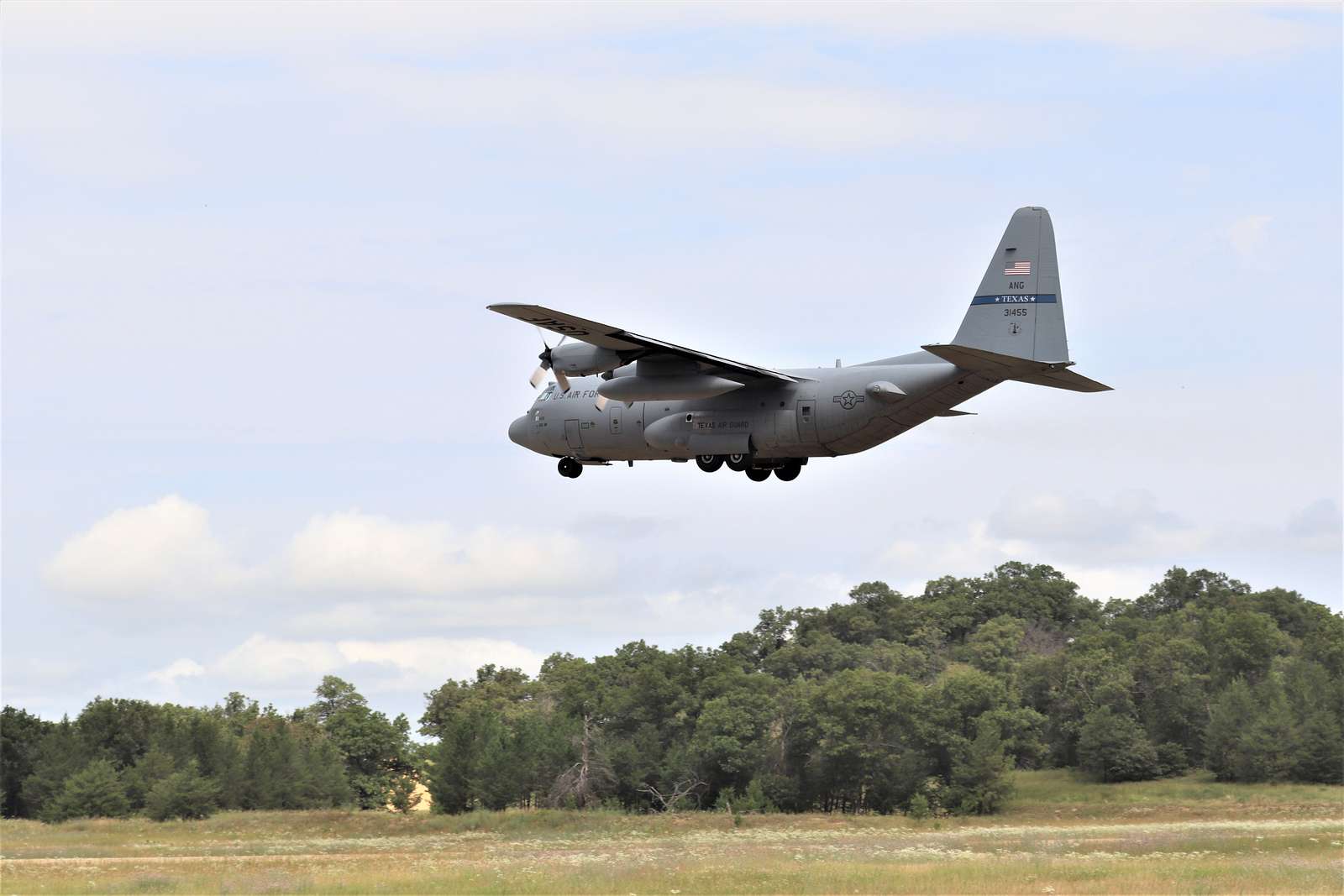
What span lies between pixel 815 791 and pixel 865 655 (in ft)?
74.5

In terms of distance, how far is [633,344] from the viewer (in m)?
41.0

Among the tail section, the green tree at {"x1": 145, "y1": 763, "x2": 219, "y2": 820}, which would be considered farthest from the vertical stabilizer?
the green tree at {"x1": 145, "y1": 763, "x2": 219, "y2": 820}

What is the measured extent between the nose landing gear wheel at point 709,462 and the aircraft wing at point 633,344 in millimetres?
2409

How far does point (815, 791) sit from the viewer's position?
96438mm

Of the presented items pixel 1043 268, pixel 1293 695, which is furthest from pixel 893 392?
pixel 1293 695

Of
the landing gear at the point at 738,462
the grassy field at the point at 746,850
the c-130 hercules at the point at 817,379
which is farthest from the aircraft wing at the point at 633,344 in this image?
the grassy field at the point at 746,850

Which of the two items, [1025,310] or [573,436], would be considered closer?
[1025,310]

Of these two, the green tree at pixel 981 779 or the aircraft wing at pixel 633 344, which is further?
the green tree at pixel 981 779

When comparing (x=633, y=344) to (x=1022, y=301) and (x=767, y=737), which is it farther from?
(x=767, y=737)

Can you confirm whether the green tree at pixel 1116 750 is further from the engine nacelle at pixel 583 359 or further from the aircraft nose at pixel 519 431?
the engine nacelle at pixel 583 359

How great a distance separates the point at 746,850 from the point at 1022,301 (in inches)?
1454

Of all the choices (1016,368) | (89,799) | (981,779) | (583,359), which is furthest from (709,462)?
(89,799)

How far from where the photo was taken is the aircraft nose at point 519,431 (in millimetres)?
45688

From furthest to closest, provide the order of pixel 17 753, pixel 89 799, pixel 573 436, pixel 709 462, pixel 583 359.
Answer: pixel 17 753
pixel 89 799
pixel 573 436
pixel 709 462
pixel 583 359
